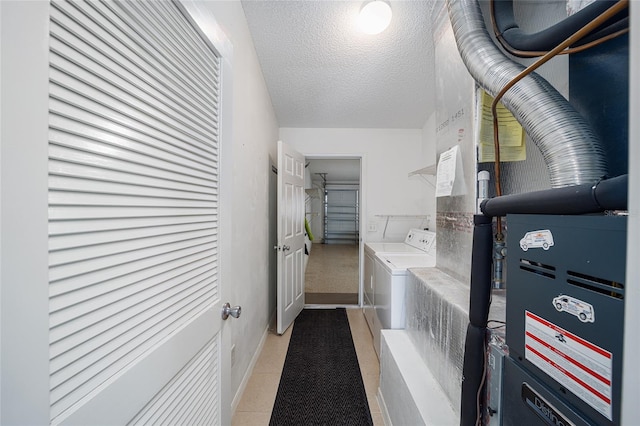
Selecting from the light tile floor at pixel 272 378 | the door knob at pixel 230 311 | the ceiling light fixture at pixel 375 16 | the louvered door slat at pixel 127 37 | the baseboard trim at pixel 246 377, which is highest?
the ceiling light fixture at pixel 375 16

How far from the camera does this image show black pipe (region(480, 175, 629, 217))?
0.37 m

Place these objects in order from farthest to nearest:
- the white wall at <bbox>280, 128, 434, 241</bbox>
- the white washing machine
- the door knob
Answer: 1. the white wall at <bbox>280, 128, 434, 241</bbox>
2. the white washing machine
3. the door knob

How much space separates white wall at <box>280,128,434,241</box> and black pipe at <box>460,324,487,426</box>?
9.04 ft

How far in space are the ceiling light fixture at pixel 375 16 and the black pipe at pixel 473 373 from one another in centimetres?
179

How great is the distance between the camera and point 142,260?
0.66 metres

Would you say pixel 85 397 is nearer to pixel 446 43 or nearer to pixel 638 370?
pixel 638 370

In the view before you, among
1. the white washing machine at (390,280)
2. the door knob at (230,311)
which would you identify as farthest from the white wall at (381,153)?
the door knob at (230,311)

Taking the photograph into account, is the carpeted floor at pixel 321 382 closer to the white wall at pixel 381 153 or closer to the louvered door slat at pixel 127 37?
the white wall at pixel 381 153

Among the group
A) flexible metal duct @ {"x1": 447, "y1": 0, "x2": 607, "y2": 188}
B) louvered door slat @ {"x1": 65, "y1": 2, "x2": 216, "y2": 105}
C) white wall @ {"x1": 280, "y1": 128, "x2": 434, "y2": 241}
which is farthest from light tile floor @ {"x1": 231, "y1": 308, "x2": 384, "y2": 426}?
louvered door slat @ {"x1": 65, "y1": 2, "x2": 216, "y2": 105}

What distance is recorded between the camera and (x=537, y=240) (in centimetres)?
48

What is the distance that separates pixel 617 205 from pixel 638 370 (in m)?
0.24

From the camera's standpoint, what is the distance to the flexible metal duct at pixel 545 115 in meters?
0.61

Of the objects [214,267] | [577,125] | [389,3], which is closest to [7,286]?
[214,267]

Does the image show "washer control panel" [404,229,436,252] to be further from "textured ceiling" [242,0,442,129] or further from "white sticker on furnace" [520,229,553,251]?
"white sticker on furnace" [520,229,553,251]
